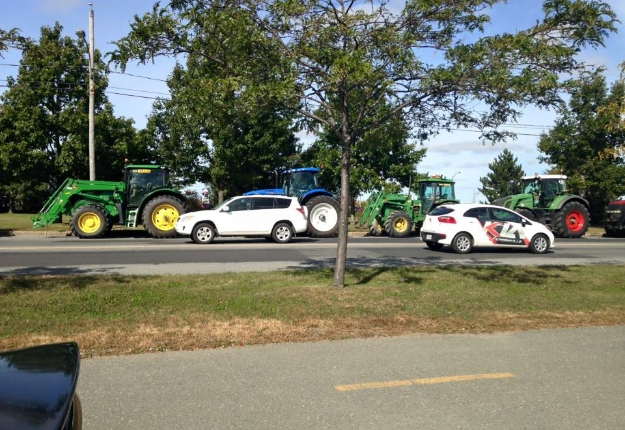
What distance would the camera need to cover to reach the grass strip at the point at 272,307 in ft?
21.9

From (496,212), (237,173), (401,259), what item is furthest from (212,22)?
(237,173)

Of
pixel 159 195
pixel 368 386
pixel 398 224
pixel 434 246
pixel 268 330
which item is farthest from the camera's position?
pixel 398 224

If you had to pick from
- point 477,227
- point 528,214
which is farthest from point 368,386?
point 528,214

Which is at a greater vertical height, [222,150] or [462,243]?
[222,150]

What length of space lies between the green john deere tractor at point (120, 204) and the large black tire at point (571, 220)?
54.5 feet

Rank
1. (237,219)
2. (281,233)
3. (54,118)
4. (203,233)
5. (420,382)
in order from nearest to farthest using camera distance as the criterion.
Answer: (420,382), (203,233), (237,219), (281,233), (54,118)

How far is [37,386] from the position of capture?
7.77ft

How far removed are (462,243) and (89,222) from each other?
13.2 meters

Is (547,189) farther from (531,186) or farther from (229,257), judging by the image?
(229,257)

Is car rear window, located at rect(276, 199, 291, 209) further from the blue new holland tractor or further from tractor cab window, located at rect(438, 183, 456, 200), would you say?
tractor cab window, located at rect(438, 183, 456, 200)

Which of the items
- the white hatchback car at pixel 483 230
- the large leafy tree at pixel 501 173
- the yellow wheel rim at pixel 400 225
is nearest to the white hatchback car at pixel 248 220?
the white hatchback car at pixel 483 230

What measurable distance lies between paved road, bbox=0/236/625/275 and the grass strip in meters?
2.00

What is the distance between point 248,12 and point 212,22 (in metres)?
0.54

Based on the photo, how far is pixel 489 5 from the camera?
27.5 ft
